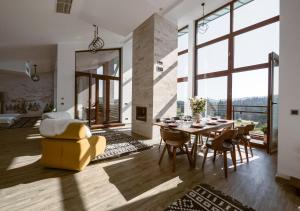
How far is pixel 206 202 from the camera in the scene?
6.47ft

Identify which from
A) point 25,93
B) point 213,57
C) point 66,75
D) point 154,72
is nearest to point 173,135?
point 154,72

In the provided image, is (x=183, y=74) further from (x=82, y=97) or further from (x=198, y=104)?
(x=82, y=97)

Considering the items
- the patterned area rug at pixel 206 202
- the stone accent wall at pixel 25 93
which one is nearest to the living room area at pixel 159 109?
the patterned area rug at pixel 206 202

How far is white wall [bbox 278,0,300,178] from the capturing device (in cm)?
248

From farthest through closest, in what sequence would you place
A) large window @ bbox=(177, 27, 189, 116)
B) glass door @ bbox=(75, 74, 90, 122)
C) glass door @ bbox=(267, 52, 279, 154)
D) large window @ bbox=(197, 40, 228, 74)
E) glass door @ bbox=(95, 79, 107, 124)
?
1. glass door @ bbox=(95, 79, 107, 124)
2. glass door @ bbox=(75, 74, 90, 122)
3. large window @ bbox=(177, 27, 189, 116)
4. large window @ bbox=(197, 40, 228, 74)
5. glass door @ bbox=(267, 52, 279, 154)

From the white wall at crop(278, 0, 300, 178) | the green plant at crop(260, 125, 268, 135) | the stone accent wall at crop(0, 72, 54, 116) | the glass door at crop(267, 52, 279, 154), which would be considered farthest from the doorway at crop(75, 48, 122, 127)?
the white wall at crop(278, 0, 300, 178)

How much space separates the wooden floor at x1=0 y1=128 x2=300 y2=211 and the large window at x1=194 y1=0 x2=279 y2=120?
2.12 meters

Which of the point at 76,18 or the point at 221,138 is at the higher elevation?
the point at 76,18

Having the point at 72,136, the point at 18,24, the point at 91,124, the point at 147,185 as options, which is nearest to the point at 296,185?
the point at 147,185

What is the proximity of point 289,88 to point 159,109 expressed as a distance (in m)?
3.46

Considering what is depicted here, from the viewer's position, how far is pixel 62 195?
82.4 inches

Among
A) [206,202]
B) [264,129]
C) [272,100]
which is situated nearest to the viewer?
[206,202]

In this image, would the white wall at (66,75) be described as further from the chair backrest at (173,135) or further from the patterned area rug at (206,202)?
the patterned area rug at (206,202)

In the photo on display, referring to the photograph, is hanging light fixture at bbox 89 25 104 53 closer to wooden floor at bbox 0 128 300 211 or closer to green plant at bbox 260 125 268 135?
wooden floor at bbox 0 128 300 211
